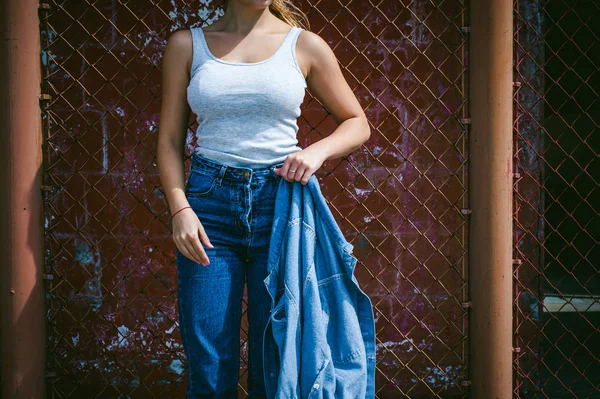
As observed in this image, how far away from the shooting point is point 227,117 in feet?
5.51

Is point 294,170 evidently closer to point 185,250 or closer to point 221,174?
point 221,174

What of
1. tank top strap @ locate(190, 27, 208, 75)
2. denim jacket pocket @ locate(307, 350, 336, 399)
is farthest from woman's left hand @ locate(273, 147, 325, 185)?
denim jacket pocket @ locate(307, 350, 336, 399)

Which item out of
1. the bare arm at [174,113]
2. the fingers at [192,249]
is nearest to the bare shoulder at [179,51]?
the bare arm at [174,113]

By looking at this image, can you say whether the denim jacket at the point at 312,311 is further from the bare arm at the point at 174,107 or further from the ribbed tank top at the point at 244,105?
the bare arm at the point at 174,107

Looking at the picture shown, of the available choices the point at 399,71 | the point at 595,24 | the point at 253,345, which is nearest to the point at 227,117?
the point at 253,345

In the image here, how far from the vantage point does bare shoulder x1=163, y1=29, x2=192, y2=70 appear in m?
1.76

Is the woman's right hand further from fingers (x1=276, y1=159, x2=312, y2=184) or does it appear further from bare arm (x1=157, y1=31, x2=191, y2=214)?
fingers (x1=276, y1=159, x2=312, y2=184)

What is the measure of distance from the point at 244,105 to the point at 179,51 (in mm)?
317

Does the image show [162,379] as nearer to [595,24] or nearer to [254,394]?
[254,394]

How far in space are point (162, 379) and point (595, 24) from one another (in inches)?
231

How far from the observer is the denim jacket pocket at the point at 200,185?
167cm

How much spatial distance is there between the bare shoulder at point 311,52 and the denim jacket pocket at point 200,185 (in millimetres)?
505

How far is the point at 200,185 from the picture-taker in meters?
1.69

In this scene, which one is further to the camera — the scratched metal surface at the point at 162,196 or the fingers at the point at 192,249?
the scratched metal surface at the point at 162,196
